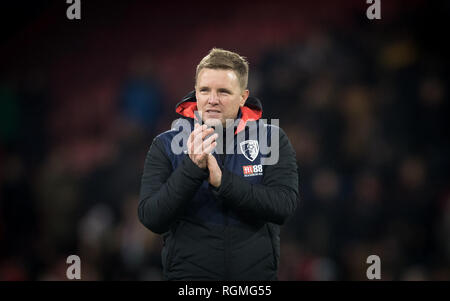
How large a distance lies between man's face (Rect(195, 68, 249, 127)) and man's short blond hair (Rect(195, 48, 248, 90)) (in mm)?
20

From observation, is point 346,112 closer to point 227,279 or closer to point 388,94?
point 388,94

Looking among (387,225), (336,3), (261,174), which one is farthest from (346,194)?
(261,174)

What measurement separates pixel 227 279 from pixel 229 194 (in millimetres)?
340

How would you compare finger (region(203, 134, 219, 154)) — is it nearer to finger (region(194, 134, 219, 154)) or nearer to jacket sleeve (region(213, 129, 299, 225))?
finger (region(194, 134, 219, 154))

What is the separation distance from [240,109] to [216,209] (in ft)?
1.50

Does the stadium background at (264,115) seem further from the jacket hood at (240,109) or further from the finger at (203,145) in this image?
the finger at (203,145)

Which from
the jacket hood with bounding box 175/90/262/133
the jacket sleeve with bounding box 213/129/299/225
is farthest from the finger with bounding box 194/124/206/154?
the jacket hood with bounding box 175/90/262/133

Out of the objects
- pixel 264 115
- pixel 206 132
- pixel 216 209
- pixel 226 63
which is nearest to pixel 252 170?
pixel 216 209

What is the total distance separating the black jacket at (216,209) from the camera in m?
2.18

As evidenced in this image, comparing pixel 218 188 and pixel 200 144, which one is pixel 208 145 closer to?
pixel 200 144

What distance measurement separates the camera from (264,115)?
593 cm

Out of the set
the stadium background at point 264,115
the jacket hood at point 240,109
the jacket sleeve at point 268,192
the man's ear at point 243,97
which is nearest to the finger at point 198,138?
the jacket sleeve at point 268,192

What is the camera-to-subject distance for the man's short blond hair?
7.72ft

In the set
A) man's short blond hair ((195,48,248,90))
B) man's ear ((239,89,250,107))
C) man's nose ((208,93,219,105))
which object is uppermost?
man's short blond hair ((195,48,248,90))
